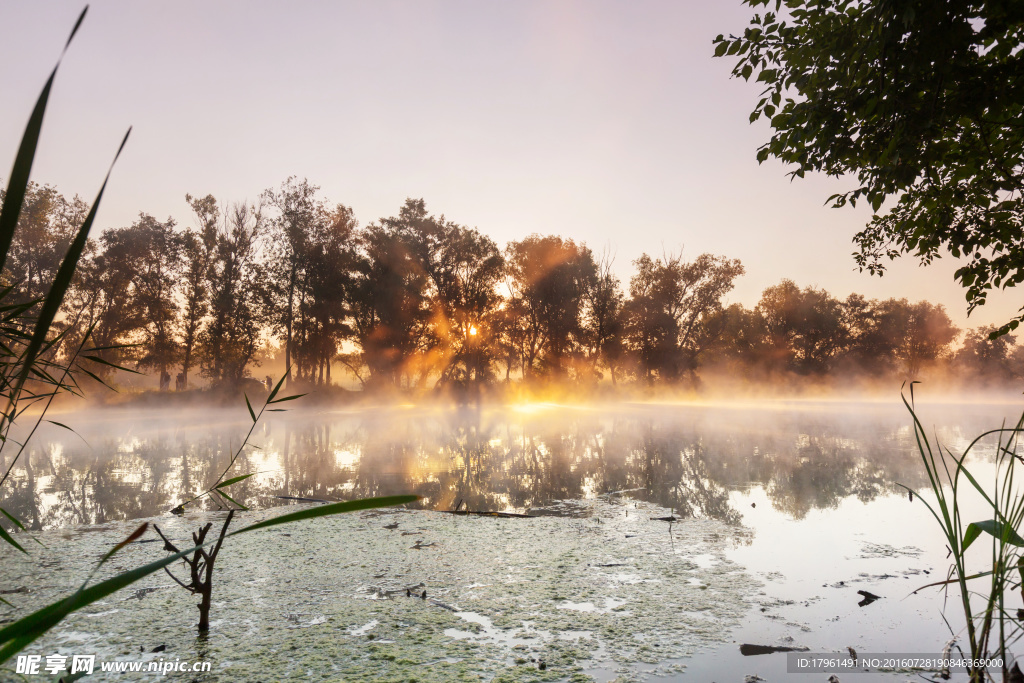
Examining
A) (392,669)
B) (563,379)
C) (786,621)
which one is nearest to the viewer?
(392,669)

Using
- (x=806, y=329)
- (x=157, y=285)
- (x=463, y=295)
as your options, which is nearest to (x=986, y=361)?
(x=806, y=329)

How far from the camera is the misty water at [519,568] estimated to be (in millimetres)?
2502

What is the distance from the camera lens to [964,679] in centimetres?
215

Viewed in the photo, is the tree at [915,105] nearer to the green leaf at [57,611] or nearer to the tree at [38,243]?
the green leaf at [57,611]

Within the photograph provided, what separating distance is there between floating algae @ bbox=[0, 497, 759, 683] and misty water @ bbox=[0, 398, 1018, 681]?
0.04 feet

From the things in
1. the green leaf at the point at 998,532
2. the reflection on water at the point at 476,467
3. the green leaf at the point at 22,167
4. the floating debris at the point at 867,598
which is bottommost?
the floating debris at the point at 867,598

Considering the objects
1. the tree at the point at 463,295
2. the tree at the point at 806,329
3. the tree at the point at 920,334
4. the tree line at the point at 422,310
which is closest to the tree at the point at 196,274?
the tree line at the point at 422,310

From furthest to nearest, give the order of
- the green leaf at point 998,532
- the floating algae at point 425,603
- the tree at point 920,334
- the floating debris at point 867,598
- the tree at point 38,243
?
1. the tree at point 920,334
2. the tree at point 38,243
3. the floating debris at point 867,598
4. the floating algae at point 425,603
5. the green leaf at point 998,532

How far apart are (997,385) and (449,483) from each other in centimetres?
4868

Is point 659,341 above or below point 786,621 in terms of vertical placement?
above

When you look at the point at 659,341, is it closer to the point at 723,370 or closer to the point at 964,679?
the point at 723,370

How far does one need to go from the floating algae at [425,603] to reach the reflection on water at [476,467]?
1208 mm

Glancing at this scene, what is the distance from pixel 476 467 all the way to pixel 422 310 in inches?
845

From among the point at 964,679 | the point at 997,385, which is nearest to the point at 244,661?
the point at 964,679
